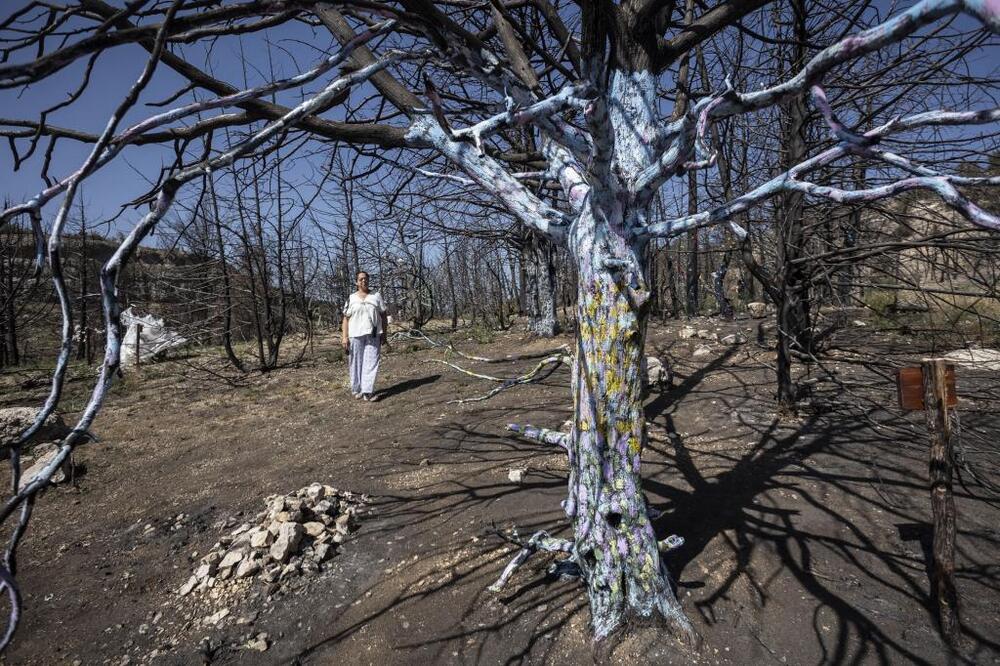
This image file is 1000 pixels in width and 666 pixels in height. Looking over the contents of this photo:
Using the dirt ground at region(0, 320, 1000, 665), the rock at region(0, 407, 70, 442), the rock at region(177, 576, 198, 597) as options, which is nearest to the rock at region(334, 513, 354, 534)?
the dirt ground at region(0, 320, 1000, 665)

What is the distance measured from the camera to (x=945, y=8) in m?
1.02

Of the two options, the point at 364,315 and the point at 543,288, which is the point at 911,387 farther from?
the point at 543,288

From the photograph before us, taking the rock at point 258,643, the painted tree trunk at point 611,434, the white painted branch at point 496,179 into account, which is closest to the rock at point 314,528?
the rock at point 258,643

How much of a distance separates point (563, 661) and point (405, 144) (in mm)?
2386

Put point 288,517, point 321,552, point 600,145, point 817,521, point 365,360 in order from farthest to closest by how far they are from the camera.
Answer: point 365,360, point 288,517, point 321,552, point 817,521, point 600,145

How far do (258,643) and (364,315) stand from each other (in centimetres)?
472

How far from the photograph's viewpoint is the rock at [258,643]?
2514 mm

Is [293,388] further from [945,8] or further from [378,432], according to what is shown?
[945,8]

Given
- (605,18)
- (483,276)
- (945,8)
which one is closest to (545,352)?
(605,18)

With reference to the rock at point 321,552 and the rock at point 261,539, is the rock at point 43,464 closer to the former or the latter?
the rock at point 261,539

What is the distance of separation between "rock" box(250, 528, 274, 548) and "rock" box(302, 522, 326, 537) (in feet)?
0.71

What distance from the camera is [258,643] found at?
254 cm

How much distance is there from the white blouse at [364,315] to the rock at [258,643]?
4.46 metres

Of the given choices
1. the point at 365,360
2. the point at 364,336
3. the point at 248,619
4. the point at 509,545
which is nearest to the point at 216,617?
the point at 248,619
